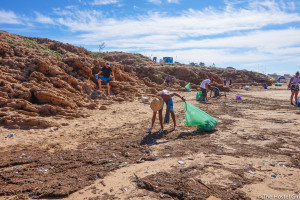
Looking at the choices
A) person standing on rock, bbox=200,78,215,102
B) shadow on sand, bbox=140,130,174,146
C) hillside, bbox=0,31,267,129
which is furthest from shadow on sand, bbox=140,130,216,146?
person standing on rock, bbox=200,78,215,102

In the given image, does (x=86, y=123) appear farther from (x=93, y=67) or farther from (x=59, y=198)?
(x=93, y=67)

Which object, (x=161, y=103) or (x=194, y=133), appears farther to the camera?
(x=194, y=133)

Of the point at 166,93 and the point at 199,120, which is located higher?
the point at 166,93

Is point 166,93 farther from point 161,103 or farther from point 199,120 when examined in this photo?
point 199,120

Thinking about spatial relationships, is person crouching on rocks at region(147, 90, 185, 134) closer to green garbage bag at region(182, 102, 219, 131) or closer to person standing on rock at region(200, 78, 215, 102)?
green garbage bag at region(182, 102, 219, 131)

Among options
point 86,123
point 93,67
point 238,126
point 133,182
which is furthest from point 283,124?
point 93,67

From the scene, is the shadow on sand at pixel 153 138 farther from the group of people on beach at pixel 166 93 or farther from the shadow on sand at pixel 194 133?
the shadow on sand at pixel 194 133

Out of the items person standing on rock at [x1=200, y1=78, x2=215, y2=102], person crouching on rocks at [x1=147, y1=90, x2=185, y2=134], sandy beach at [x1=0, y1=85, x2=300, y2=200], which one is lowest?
sandy beach at [x1=0, y1=85, x2=300, y2=200]

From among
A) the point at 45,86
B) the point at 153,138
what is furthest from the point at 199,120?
the point at 45,86

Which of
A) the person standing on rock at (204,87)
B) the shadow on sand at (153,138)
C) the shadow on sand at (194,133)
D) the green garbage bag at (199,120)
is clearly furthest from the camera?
the person standing on rock at (204,87)

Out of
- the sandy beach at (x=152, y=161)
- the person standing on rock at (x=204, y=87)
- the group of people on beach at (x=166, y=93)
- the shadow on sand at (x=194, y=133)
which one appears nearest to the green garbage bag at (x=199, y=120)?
the shadow on sand at (x=194, y=133)

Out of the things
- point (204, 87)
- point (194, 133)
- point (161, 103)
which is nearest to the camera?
point (161, 103)

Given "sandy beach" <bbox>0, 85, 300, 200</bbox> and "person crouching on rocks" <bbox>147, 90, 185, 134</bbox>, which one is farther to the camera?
"person crouching on rocks" <bbox>147, 90, 185, 134</bbox>

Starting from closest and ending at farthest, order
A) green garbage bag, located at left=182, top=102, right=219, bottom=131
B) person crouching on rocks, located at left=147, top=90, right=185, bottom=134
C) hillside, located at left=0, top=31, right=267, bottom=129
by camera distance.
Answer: person crouching on rocks, located at left=147, top=90, right=185, bottom=134 → green garbage bag, located at left=182, top=102, right=219, bottom=131 → hillside, located at left=0, top=31, right=267, bottom=129
